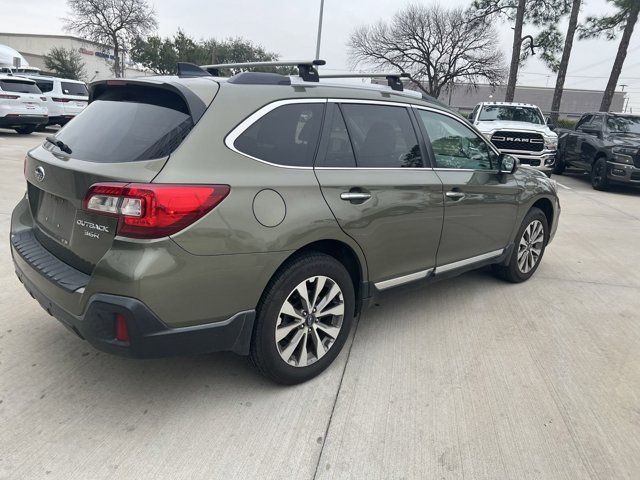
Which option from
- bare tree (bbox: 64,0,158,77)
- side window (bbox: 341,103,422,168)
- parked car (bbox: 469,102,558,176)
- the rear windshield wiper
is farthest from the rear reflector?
bare tree (bbox: 64,0,158,77)

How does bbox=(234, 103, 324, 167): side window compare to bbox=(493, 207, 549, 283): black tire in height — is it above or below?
above

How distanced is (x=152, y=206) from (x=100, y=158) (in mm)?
540

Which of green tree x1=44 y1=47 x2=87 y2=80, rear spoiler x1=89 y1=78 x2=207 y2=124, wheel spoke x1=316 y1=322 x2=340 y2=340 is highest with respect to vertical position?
green tree x1=44 y1=47 x2=87 y2=80

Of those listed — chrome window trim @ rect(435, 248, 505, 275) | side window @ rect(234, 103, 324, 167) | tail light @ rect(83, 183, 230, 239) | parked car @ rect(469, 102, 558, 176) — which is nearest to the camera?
tail light @ rect(83, 183, 230, 239)

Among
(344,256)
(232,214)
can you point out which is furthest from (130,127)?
(344,256)

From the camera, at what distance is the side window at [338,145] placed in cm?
291

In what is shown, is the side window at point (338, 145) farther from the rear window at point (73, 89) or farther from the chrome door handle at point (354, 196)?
the rear window at point (73, 89)

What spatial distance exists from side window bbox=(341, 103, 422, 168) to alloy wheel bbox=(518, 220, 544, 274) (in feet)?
6.01

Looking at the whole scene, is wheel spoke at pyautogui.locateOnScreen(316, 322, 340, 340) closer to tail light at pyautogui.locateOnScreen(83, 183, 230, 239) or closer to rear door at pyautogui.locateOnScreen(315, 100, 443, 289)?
rear door at pyautogui.locateOnScreen(315, 100, 443, 289)

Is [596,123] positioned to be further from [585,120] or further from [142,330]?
[142,330]

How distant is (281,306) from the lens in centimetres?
266

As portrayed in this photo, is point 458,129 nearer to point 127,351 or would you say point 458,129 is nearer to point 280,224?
point 280,224

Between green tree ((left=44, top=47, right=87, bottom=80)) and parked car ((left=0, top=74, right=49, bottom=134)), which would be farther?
green tree ((left=44, top=47, right=87, bottom=80))

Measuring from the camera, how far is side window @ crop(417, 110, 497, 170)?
365 centimetres
